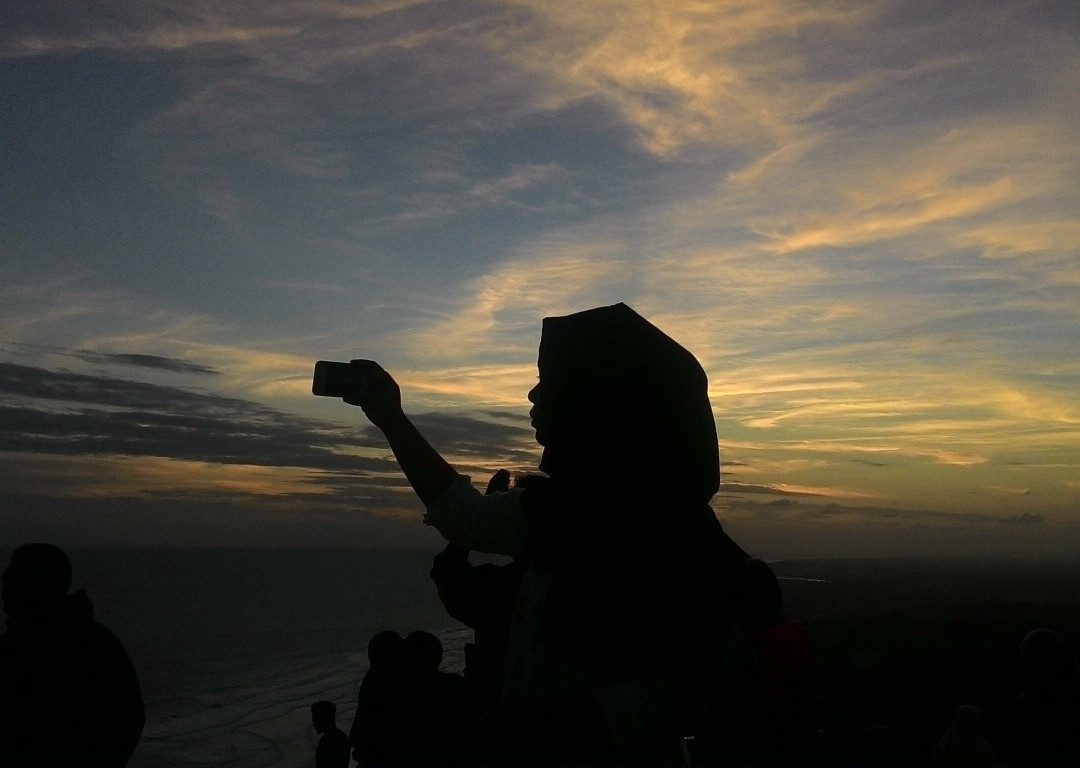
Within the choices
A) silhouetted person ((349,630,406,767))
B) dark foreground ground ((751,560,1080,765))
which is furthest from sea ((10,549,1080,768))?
silhouetted person ((349,630,406,767))

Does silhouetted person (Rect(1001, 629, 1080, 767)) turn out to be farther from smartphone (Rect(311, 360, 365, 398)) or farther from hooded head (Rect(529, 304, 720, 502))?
smartphone (Rect(311, 360, 365, 398))

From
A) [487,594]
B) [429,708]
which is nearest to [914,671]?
[429,708]

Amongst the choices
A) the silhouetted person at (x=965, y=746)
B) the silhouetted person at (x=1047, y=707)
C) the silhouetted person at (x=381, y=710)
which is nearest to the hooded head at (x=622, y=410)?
the silhouetted person at (x=381, y=710)

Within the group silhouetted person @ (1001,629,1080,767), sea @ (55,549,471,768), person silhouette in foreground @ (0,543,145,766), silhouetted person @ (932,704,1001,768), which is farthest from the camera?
sea @ (55,549,471,768)

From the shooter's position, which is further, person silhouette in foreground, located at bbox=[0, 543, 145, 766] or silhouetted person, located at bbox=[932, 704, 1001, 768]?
silhouetted person, located at bbox=[932, 704, 1001, 768]

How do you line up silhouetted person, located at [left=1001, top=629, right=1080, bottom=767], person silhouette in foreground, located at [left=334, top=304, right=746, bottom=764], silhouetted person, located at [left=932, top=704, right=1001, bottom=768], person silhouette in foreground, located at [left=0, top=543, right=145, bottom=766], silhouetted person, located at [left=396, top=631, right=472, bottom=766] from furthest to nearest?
silhouetted person, located at [left=932, top=704, right=1001, bottom=768] → silhouetted person, located at [left=1001, top=629, right=1080, bottom=767] → person silhouette in foreground, located at [left=0, top=543, right=145, bottom=766] → silhouetted person, located at [left=396, top=631, right=472, bottom=766] → person silhouette in foreground, located at [left=334, top=304, right=746, bottom=764]

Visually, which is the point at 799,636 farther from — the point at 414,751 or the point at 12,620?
the point at 12,620

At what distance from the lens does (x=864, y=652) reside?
40.8 metres

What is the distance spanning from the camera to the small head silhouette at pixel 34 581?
179 inches

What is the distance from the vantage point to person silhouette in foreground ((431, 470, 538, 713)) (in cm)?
250

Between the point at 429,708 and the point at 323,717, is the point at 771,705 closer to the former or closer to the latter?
the point at 429,708

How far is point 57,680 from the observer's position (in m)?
4.43

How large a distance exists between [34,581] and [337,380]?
2990 mm

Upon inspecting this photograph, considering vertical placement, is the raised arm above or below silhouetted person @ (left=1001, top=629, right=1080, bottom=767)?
above
